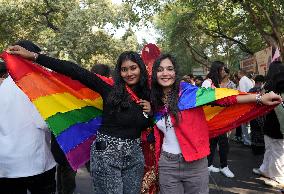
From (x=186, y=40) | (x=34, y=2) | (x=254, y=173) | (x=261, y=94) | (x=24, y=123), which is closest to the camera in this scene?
(x=24, y=123)

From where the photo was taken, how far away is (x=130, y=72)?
3607 mm

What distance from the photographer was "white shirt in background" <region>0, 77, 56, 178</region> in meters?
3.41

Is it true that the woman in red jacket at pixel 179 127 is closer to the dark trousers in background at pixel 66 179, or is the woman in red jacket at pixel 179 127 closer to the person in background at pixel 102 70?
the dark trousers in background at pixel 66 179

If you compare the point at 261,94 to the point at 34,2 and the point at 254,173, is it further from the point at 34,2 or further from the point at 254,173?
the point at 34,2

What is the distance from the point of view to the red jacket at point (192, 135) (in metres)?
3.62

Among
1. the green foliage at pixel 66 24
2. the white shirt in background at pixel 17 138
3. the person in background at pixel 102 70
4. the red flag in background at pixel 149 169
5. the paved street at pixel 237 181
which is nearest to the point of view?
the white shirt in background at pixel 17 138

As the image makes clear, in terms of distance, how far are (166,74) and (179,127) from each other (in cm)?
47

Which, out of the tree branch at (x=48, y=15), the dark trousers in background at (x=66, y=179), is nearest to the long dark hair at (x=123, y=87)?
the dark trousers in background at (x=66, y=179)

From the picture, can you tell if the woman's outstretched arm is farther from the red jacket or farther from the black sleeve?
the red jacket

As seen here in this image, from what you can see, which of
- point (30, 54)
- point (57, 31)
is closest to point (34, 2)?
point (57, 31)

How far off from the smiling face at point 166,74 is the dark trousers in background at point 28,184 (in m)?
1.23

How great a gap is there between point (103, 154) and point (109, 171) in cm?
14

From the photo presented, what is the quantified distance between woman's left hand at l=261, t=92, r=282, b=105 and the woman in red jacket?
57mm

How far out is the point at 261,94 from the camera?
143 inches
